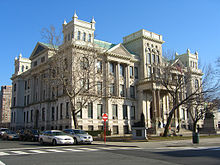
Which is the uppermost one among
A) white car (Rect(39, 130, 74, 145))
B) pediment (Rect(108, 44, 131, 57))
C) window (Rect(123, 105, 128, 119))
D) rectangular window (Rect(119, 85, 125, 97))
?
pediment (Rect(108, 44, 131, 57))

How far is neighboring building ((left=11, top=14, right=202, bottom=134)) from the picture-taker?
47.2 m

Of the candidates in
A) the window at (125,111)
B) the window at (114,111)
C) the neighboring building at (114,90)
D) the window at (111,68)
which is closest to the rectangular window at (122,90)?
the neighboring building at (114,90)

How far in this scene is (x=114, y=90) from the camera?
51906 millimetres

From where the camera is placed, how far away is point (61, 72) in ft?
108

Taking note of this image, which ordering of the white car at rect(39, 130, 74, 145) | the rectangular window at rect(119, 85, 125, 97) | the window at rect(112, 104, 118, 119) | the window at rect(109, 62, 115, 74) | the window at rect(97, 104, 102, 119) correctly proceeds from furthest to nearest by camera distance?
the rectangular window at rect(119, 85, 125, 97)
the window at rect(109, 62, 115, 74)
the window at rect(112, 104, 118, 119)
the window at rect(97, 104, 102, 119)
the white car at rect(39, 130, 74, 145)

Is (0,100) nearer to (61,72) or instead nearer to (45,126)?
(45,126)

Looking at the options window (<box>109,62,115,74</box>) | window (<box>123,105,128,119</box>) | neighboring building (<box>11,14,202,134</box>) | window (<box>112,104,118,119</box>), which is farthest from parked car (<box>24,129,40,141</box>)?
window (<box>109,62,115,74</box>)

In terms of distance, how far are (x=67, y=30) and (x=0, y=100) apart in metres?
99.8

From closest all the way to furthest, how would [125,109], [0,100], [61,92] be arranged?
[61,92] → [125,109] → [0,100]

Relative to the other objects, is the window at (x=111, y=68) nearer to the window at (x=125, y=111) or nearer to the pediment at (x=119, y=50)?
the pediment at (x=119, y=50)

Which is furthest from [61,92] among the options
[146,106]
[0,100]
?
[0,100]

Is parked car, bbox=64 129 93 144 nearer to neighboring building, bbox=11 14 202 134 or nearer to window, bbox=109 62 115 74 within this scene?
neighboring building, bbox=11 14 202 134

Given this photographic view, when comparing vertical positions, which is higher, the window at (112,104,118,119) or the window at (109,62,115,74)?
the window at (109,62,115,74)

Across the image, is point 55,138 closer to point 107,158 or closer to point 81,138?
point 81,138
